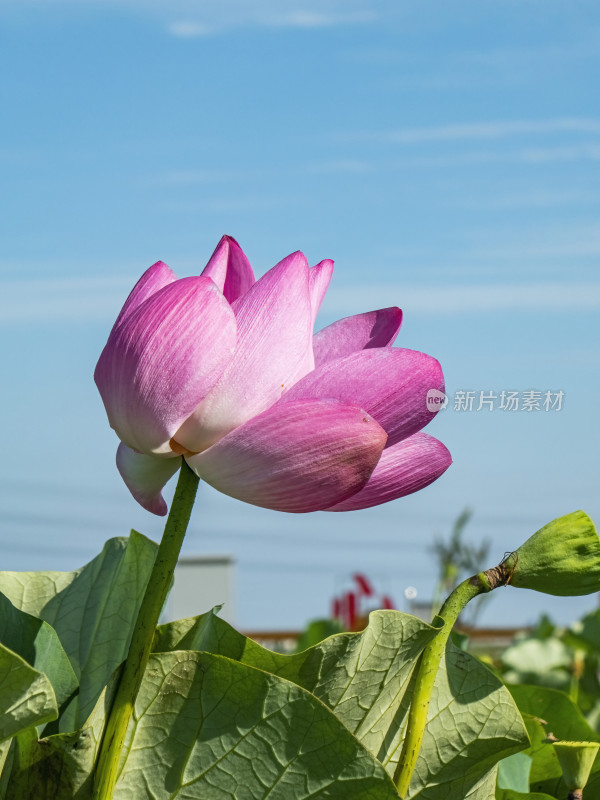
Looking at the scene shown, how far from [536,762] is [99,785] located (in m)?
0.36

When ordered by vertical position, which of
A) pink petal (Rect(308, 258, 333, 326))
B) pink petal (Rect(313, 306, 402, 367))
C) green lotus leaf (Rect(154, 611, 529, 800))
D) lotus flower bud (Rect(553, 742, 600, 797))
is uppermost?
pink petal (Rect(308, 258, 333, 326))

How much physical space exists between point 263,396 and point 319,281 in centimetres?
9

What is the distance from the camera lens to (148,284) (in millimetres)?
405

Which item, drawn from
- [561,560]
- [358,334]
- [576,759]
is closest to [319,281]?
[358,334]

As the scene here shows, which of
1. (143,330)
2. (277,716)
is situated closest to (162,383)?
(143,330)

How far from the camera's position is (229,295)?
436 millimetres

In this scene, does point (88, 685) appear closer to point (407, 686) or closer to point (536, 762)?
point (407, 686)

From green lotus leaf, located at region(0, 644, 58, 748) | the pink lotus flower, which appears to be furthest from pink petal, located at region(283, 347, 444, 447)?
green lotus leaf, located at region(0, 644, 58, 748)

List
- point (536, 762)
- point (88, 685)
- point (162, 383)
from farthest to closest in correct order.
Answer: point (536, 762) < point (88, 685) < point (162, 383)

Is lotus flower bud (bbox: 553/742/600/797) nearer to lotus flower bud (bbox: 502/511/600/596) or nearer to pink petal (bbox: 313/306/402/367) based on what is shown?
lotus flower bud (bbox: 502/511/600/596)

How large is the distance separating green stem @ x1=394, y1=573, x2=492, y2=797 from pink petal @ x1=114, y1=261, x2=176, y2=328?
0.18m

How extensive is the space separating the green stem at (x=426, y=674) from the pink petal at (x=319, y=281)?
14cm

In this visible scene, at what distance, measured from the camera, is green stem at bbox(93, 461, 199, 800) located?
360mm

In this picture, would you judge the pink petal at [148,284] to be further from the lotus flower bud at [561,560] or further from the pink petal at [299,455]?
the lotus flower bud at [561,560]
